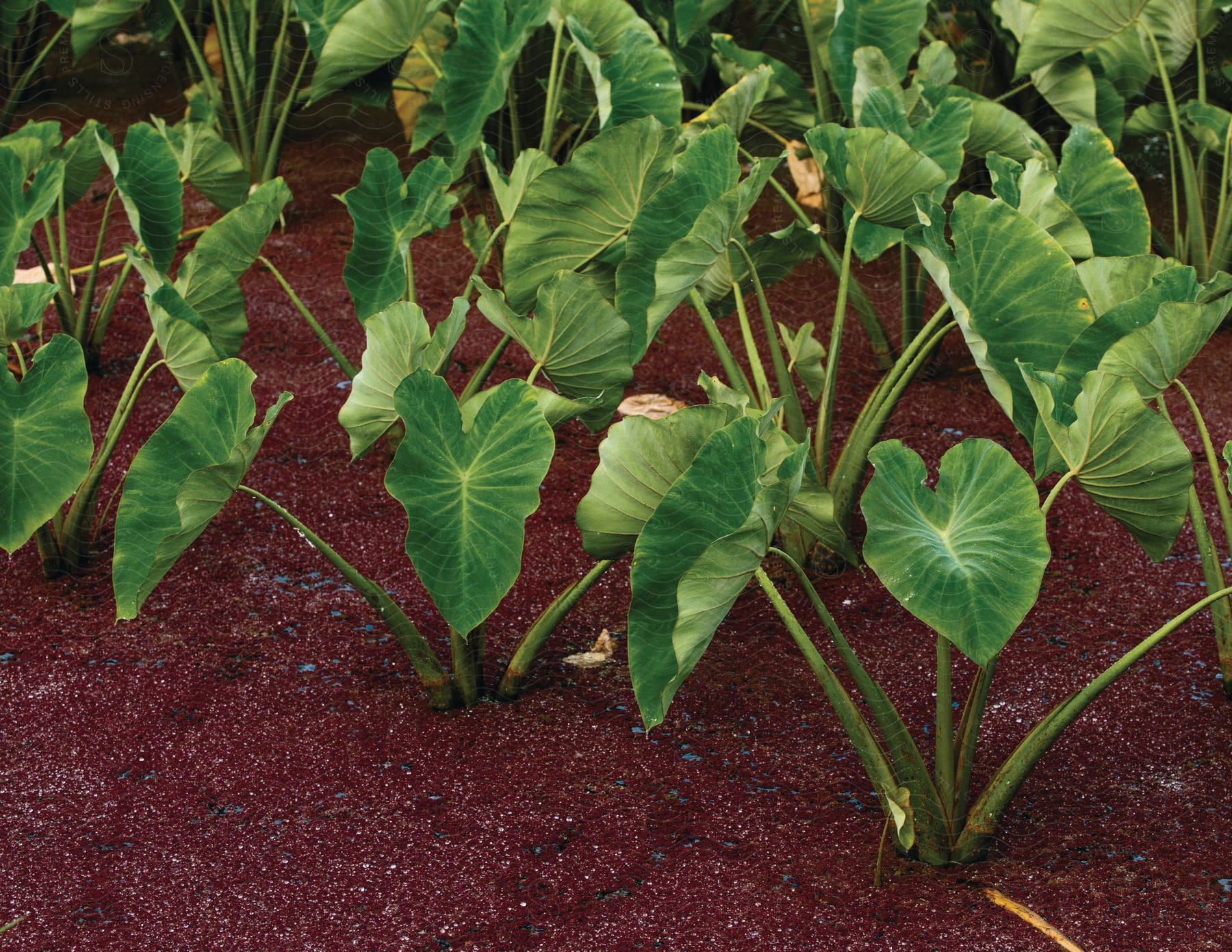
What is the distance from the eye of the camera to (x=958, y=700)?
1.59 meters

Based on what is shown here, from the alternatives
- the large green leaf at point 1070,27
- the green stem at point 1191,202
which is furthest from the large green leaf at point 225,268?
the green stem at point 1191,202

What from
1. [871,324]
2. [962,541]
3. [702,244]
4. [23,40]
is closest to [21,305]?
[702,244]

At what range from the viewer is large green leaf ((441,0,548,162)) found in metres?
2.21

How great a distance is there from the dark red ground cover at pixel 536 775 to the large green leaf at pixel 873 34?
916 millimetres

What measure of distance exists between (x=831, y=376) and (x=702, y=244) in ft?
1.39

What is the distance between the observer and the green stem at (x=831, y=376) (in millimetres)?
1730

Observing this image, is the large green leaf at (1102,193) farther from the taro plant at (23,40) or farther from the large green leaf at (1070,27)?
the taro plant at (23,40)

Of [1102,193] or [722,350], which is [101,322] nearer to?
[722,350]

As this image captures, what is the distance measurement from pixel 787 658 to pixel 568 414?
503mm

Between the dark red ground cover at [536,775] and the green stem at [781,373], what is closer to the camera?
the dark red ground cover at [536,775]

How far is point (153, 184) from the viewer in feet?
6.46

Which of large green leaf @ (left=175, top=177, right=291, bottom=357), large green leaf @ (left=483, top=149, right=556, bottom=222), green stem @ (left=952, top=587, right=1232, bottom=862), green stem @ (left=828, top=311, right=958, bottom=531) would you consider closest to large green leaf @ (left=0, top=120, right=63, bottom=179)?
large green leaf @ (left=175, top=177, right=291, bottom=357)

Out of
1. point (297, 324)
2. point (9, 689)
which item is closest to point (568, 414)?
point (9, 689)

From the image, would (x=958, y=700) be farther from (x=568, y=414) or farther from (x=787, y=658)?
(x=568, y=414)
